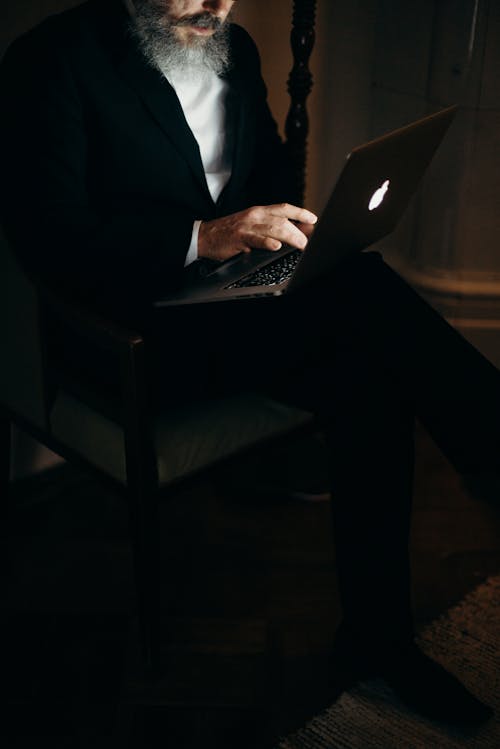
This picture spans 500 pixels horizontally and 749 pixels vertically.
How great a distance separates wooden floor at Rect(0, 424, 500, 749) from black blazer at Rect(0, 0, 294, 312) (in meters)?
0.65

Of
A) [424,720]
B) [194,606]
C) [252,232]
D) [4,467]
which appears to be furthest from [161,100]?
[424,720]

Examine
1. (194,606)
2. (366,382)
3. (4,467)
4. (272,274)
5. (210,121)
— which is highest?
(210,121)

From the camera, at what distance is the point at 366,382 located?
1431 mm

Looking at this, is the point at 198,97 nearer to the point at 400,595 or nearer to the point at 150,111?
the point at 150,111

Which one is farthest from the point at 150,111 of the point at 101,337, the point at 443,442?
the point at 443,442

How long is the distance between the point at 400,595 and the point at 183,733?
427 mm

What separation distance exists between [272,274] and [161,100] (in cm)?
42

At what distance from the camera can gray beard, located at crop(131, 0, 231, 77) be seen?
5.36 feet

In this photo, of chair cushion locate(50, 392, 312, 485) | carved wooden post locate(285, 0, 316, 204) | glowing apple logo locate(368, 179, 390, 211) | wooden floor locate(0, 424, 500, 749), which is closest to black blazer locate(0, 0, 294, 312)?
chair cushion locate(50, 392, 312, 485)

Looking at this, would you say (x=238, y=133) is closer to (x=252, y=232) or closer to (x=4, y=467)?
(x=252, y=232)

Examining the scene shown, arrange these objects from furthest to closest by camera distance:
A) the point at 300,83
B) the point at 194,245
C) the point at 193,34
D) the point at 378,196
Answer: the point at 300,83, the point at 193,34, the point at 194,245, the point at 378,196

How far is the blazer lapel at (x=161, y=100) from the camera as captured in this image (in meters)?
1.62

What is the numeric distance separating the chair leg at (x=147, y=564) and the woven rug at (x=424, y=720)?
0.94 ft

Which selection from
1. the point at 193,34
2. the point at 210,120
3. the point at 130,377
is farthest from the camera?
the point at 210,120
